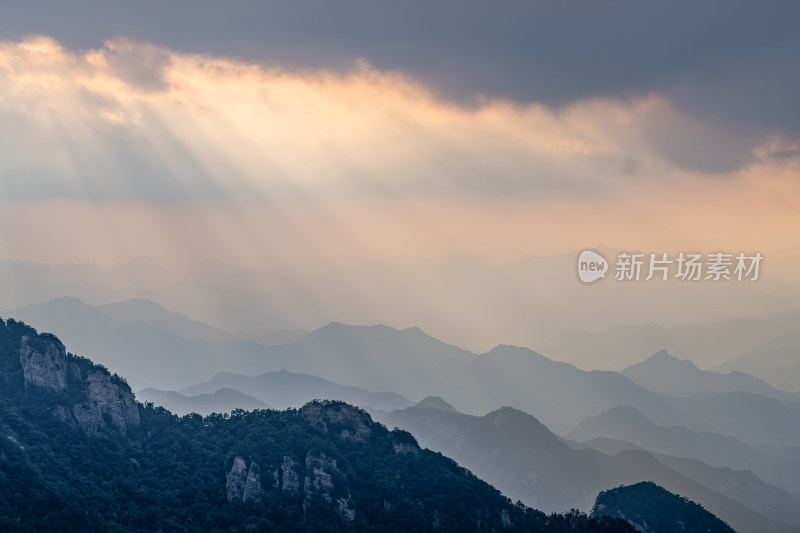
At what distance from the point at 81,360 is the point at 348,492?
122 feet

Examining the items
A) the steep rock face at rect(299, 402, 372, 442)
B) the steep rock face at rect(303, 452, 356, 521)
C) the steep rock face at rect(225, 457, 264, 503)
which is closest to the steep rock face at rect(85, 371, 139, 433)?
the steep rock face at rect(225, 457, 264, 503)

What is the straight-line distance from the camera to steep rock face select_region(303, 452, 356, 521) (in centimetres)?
10038

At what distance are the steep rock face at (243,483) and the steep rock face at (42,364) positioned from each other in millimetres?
22830

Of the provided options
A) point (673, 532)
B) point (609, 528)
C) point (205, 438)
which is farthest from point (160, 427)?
point (673, 532)

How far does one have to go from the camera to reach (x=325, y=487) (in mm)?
102188

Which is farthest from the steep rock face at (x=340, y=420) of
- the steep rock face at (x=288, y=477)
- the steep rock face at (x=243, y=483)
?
the steep rock face at (x=243, y=483)

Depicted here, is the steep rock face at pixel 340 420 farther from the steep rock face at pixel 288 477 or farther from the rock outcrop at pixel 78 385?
the rock outcrop at pixel 78 385

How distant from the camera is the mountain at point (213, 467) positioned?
92312 millimetres

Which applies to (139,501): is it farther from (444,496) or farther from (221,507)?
(444,496)

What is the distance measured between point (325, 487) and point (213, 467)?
13.9 meters

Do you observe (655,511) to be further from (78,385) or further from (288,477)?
(78,385)

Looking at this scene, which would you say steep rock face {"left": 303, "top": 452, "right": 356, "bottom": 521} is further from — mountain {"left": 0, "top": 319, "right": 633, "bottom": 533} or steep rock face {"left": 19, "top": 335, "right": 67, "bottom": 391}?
steep rock face {"left": 19, "top": 335, "right": 67, "bottom": 391}

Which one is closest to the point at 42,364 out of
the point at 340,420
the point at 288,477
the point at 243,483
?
the point at 243,483

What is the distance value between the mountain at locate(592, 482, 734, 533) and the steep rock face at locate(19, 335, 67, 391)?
79634mm
